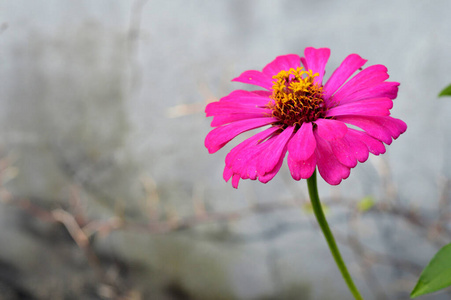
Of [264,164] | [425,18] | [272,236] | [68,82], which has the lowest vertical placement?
[264,164]

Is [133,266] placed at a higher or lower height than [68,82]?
lower

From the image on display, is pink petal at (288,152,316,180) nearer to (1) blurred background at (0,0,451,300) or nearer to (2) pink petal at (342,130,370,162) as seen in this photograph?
(2) pink petal at (342,130,370,162)

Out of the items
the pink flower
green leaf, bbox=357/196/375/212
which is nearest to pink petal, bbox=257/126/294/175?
the pink flower

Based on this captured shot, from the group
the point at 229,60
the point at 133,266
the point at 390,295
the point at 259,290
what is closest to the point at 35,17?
the point at 229,60

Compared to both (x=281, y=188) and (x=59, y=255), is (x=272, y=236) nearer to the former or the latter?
(x=281, y=188)

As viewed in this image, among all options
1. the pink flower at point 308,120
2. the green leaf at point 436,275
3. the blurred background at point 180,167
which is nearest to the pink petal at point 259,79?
the pink flower at point 308,120

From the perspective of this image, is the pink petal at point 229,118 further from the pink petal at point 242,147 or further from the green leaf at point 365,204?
the green leaf at point 365,204
